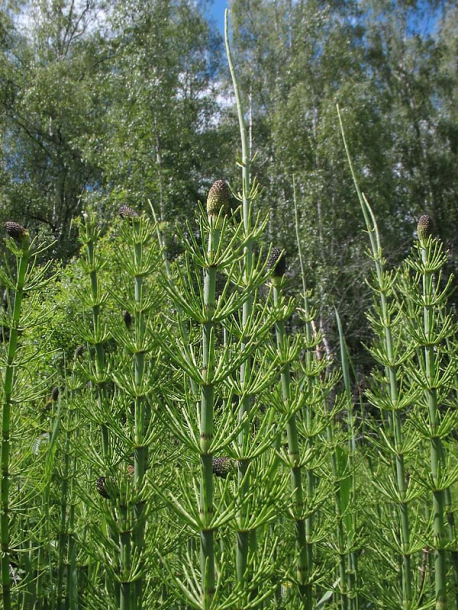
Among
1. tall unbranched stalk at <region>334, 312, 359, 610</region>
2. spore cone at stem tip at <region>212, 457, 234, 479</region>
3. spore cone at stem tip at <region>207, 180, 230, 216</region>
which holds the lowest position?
tall unbranched stalk at <region>334, 312, 359, 610</region>

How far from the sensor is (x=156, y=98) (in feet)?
47.9

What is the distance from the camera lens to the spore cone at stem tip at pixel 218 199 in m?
1.27

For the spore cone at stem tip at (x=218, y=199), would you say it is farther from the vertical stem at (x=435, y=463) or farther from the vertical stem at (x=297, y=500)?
the vertical stem at (x=435, y=463)

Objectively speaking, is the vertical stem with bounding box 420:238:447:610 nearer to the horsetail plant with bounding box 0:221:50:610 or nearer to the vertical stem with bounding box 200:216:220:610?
the vertical stem with bounding box 200:216:220:610

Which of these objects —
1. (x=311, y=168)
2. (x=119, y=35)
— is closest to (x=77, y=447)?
(x=311, y=168)

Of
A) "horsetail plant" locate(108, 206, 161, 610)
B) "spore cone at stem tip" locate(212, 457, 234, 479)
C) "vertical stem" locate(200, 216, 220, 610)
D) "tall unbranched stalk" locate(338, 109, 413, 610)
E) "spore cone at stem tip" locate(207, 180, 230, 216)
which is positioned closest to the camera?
"vertical stem" locate(200, 216, 220, 610)

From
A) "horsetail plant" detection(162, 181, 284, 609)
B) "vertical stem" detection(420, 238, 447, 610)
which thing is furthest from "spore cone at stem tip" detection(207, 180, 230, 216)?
"vertical stem" detection(420, 238, 447, 610)

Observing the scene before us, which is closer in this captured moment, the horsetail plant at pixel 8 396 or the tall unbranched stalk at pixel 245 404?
the tall unbranched stalk at pixel 245 404

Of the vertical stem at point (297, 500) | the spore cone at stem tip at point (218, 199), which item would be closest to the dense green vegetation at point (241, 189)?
the vertical stem at point (297, 500)

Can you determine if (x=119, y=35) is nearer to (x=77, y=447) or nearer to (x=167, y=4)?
(x=167, y=4)

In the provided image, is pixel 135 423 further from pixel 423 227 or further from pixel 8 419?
pixel 423 227

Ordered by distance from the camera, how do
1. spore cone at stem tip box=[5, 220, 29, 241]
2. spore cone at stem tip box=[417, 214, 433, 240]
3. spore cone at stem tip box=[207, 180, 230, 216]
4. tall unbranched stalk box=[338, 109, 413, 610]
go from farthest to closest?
1. spore cone at stem tip box=[417, 214, 433, 240]
2. tall unbranched stalk box=[338, 109, 413, 610]
3. spore cone at stem tip box=[5, 220, 29, 241]
4. spore cone at stem tip box=[207, 180, 230, 216]

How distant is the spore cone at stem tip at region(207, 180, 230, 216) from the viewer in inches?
50.0

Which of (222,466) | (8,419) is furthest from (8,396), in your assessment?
(222,466)
